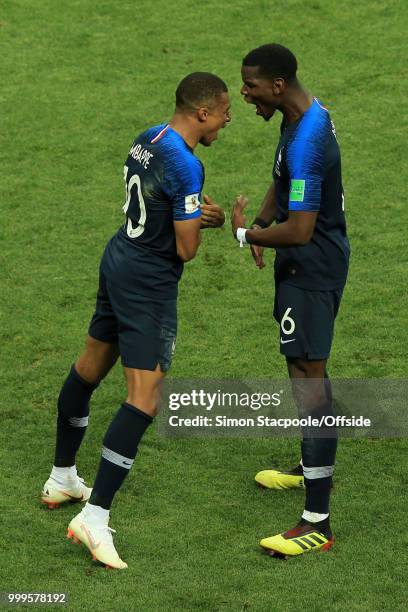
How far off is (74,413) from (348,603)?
1.94 metres

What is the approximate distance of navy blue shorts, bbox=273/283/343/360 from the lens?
7.36 metres

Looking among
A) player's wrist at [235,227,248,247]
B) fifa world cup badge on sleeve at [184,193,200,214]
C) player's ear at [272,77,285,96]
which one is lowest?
player's wrist at [235,227,248,247]

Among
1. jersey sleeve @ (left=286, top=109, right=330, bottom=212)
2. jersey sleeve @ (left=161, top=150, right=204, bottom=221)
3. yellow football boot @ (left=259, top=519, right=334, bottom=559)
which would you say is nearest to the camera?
jersey sleeve @ (left=161, top=150, right=204, bottom=221)

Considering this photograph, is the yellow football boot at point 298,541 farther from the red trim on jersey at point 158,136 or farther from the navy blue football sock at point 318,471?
the red trim on jersey at point 158,136

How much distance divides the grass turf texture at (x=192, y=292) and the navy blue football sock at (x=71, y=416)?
13.4 inches

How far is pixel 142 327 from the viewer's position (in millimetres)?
7195

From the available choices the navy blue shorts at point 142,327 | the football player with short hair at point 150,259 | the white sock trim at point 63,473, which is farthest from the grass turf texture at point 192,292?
the navy blue shorts at point 142,327

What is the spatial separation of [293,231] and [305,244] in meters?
0.14

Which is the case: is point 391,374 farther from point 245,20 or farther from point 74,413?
point 245,20

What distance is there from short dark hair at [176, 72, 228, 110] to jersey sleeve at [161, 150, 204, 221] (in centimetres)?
30

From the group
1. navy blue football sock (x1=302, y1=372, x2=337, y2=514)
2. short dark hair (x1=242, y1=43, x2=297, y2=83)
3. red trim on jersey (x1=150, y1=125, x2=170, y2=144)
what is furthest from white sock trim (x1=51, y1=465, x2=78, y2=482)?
short dark hair (x1=242, y1=43, x2=297, y2=83)

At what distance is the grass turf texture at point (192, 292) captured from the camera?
23.2ft

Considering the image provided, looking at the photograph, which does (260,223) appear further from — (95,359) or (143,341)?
(95,359)

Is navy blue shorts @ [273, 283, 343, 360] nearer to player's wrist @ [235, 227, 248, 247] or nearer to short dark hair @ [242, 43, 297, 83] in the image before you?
player's wrist @ [235, 227, 248, 247]
